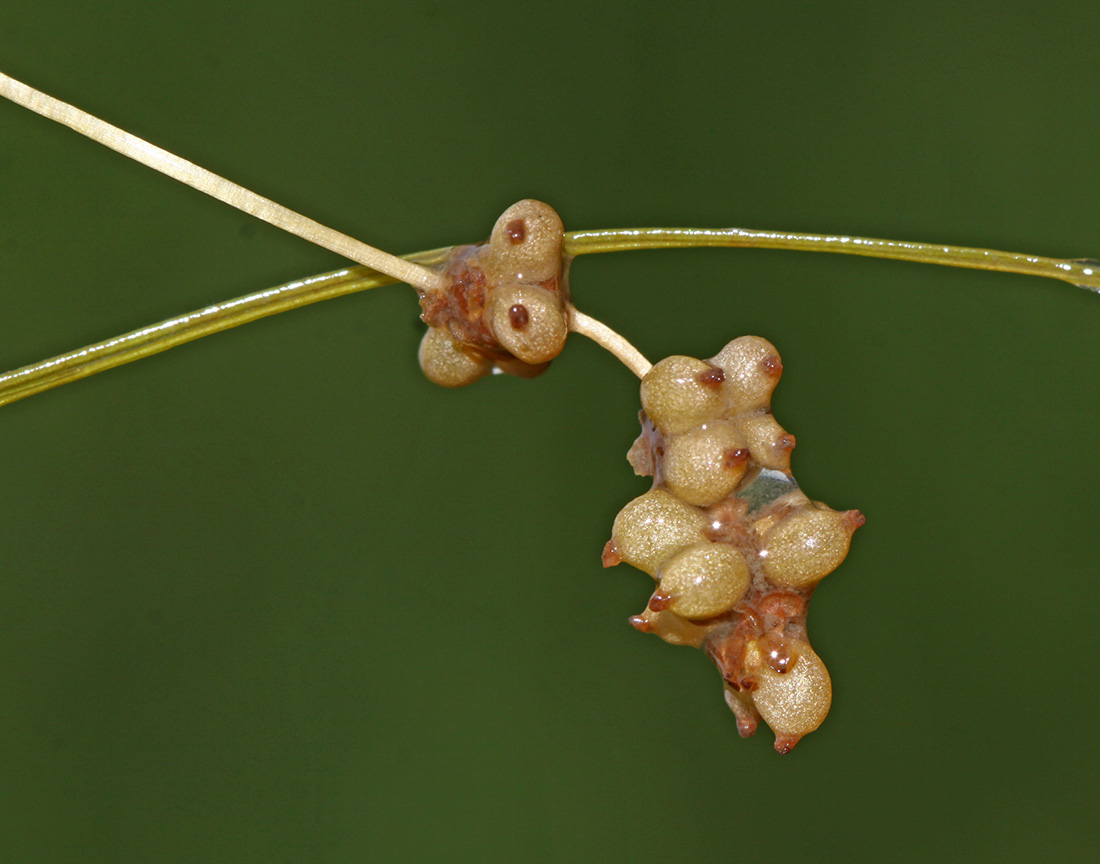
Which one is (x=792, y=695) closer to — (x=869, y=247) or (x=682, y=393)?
(x=682, y=393)

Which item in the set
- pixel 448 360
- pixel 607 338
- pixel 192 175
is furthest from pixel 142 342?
pixel 607 338

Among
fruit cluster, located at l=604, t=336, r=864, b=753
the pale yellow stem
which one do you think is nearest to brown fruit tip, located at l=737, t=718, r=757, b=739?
fruit cluster, located at l=604, t=336, r=864, b=753

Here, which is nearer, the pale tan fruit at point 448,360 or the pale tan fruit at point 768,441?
the pale tan fruit at point 768,441

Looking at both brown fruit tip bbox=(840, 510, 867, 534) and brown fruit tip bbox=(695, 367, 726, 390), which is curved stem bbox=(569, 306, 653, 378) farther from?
brown fruit tip bbox=(840, 510, 867, 534)

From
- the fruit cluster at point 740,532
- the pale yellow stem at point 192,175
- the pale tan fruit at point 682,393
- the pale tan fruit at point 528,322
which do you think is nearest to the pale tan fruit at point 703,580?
the fruit cluster at point 740,532

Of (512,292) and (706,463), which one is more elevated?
(512,292)

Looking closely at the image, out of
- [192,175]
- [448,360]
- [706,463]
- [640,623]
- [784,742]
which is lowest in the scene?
[784,742]

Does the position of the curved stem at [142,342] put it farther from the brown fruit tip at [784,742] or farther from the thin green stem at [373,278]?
the brown fruit tip at [784,742]
